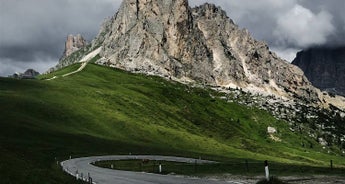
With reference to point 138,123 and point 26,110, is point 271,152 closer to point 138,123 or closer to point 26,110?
point 138,123

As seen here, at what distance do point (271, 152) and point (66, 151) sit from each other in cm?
11197

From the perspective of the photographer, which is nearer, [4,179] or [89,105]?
[4,179]

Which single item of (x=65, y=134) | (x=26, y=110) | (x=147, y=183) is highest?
(x=26, y=110)

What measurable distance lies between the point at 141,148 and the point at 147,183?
88.3 meters

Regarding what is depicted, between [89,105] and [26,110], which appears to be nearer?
[26,110]

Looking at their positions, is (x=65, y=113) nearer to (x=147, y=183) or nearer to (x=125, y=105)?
(x=125, y=105)

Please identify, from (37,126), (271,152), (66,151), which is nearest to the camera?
(66,151)

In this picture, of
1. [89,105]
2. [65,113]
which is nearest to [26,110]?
[65,113]

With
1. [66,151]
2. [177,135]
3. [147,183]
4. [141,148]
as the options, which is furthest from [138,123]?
[147,183]

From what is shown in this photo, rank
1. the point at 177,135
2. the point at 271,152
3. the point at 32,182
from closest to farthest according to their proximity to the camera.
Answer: the point at 32,182 < the point at 177,135 < the point at 271,152

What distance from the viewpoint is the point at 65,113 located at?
145 metres

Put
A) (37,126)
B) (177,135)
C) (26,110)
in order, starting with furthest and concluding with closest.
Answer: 1. (177,135)
2. (26,110)
3. (37,126)

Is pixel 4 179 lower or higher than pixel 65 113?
lower

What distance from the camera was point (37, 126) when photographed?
119125 mm
